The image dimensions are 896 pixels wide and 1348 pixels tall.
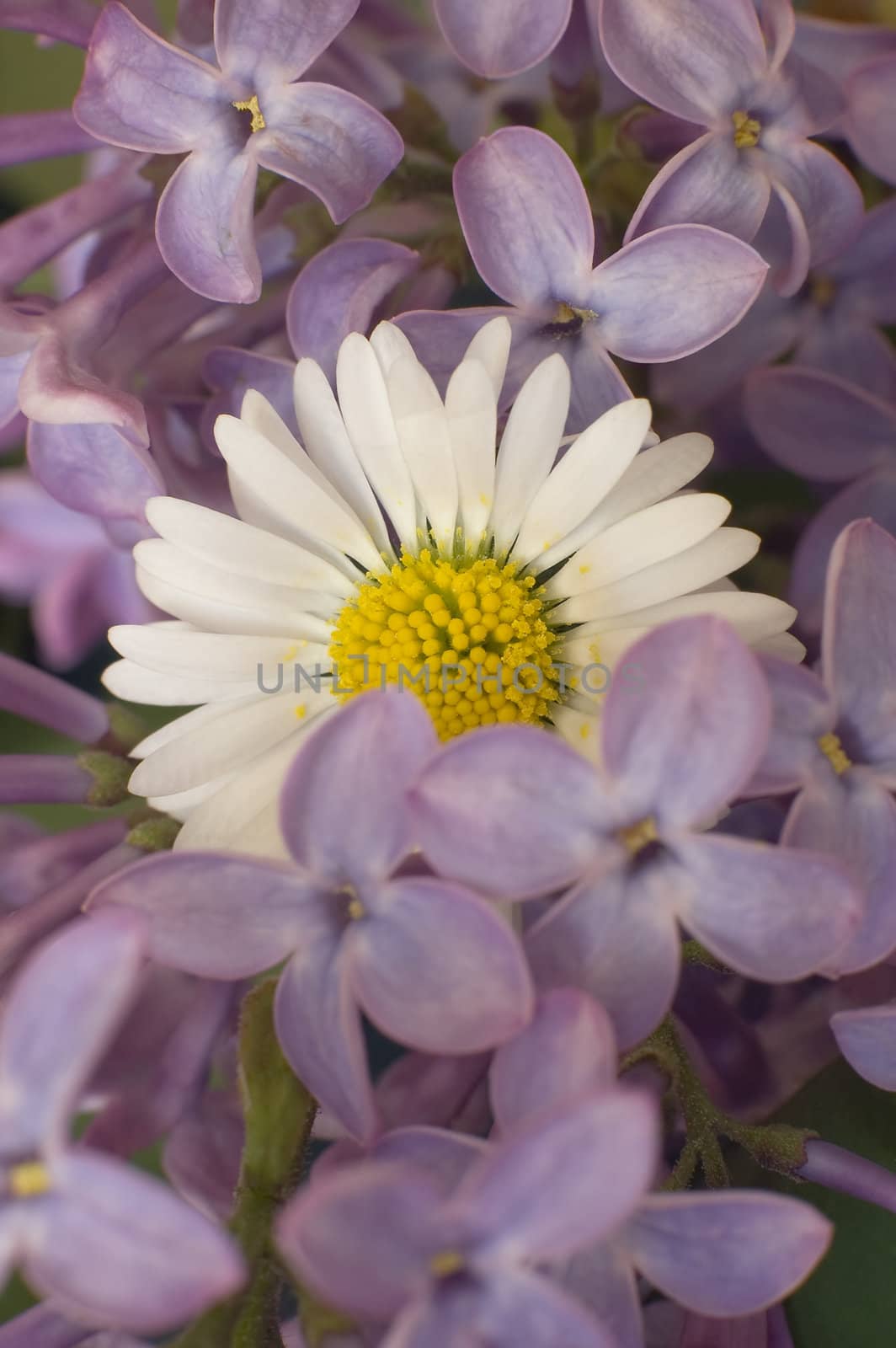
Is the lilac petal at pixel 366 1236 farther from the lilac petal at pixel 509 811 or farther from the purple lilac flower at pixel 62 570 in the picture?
the purple lilac flower at pixel 62 570

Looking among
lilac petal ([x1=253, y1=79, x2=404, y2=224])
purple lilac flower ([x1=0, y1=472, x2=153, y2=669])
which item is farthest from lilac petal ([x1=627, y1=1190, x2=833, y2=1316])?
purple lilac flower ([x1=0, y1=472, x2=153, y2=669])

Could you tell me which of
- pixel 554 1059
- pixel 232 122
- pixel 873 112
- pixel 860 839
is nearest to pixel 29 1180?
pixel 554 1059

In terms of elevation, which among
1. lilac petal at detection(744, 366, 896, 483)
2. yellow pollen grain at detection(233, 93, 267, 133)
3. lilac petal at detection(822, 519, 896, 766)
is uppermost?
yellow pollen grain at detection(233, 93, 267, 133)

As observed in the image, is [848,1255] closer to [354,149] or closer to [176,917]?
[176,917]

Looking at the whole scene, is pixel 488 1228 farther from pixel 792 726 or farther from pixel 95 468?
pixel 95 468

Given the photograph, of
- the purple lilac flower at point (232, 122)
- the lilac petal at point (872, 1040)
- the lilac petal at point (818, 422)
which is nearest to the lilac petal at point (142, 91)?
the purple lilac flower at point (232, 122)

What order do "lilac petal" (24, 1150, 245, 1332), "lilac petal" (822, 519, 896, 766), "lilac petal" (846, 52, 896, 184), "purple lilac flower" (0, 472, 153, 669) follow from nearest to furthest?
"lilac petal" (24, 1150, 245, 1332), "lilac petal" (822, 519, 896, 766), "lilac petal" (846, 52, 896, 184), "purple lilac flower" (0, 472, 153, 669)

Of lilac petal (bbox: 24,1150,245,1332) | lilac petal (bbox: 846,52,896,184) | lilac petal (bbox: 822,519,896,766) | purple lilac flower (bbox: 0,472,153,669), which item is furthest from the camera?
purple lilac flower (bbox: 0,472,153,669)

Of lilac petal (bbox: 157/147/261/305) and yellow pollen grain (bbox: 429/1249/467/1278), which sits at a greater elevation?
lilac petal (bbox: 157/147/261/305)

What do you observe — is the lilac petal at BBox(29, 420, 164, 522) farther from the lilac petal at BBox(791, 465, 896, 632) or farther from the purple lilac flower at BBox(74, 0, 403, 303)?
the lilac petal at BBox(791, 465, 896, 632)
